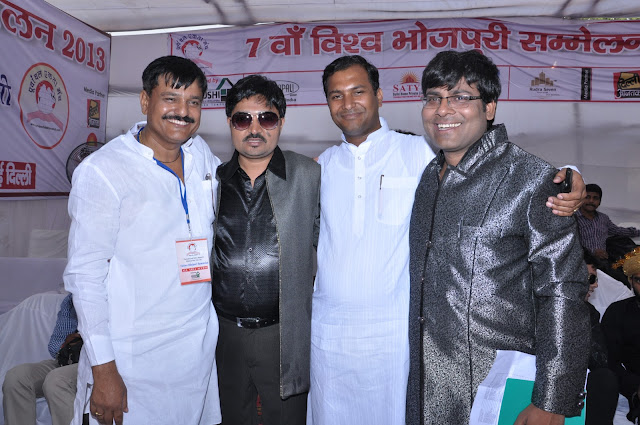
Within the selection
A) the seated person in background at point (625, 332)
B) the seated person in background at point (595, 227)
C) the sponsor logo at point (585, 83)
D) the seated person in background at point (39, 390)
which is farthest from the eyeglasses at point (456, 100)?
the sponsor logo at point (585, 83)

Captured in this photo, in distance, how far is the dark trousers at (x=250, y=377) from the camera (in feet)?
6.85

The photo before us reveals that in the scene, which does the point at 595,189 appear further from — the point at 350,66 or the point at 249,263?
the point at 249,263

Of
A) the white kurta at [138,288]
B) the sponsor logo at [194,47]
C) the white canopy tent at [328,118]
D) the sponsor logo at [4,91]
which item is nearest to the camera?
the white kurta at [138,288]

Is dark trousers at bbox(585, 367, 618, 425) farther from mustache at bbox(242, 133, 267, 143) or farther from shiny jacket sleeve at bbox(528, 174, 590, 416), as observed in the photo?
mustache at bbox(242, 133, 267, 143)

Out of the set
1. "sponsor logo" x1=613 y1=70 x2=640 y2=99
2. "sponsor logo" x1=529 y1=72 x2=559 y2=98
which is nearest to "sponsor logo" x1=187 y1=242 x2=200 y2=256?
"sponsor logo" x1=529 y1=72 x2=559 y2=98

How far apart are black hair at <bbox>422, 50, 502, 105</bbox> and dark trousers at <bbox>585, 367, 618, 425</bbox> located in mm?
2230

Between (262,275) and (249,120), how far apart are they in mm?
689

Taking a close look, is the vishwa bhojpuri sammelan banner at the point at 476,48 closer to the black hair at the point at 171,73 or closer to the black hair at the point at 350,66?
the black hair at the point at 350,66

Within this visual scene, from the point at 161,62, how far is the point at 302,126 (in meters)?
5.04

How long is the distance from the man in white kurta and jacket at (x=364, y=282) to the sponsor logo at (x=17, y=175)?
4588mm

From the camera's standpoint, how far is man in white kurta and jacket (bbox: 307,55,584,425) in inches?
79.2

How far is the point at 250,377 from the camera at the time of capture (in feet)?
7.02

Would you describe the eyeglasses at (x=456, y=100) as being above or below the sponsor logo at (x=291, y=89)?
below

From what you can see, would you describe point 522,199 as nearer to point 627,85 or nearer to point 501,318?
point 501,318
